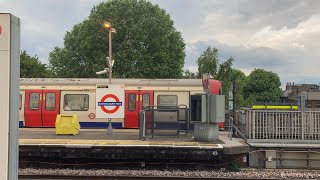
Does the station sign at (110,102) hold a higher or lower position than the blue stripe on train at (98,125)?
higher

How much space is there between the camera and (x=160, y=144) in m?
12.1

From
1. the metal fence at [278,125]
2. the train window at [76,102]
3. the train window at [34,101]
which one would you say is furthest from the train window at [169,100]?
the train window at [34,101]

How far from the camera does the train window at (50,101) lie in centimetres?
1942

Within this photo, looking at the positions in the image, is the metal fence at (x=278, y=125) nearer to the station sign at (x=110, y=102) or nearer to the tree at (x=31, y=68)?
the station sign at (x=110, y=102)

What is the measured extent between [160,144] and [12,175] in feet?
27.8

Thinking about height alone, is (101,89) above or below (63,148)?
above

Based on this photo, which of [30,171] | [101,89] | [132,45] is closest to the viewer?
[30,171]

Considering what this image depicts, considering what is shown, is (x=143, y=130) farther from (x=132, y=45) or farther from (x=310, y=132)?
(x=132, y=45)

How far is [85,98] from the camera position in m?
19.4

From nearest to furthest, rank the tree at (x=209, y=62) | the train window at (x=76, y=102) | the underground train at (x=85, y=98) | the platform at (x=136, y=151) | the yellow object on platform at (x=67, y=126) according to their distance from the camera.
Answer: the platform at (x=136, y=151) → the yellow object on platform at (x=67, y=126) → the underground train at (x=85, y=98) → the train window at (x=76, y=102) → the tree at (x=209, y=62)

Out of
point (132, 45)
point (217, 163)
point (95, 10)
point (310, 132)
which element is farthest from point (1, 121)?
point (95, 10)

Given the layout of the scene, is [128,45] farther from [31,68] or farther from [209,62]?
[31,68]

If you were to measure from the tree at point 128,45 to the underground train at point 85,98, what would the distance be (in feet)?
51.5

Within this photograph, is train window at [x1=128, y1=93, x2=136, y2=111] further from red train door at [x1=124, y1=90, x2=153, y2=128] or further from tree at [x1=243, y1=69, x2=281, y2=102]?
tree at [x1=243, y1=69, x2=281, y2=102]
